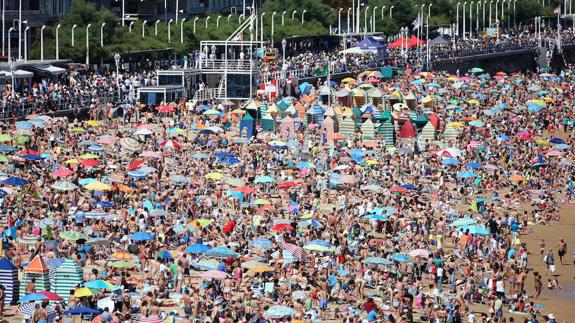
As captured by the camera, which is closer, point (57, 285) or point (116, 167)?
point (57, 285)

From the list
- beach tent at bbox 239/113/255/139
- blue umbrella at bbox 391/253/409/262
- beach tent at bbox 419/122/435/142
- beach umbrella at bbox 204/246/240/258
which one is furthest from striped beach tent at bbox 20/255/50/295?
beach tent at bbox 419/122/435/142

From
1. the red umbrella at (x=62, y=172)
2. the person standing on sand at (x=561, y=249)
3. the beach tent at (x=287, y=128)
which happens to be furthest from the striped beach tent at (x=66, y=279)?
the beach tent at (x=287, y=128)

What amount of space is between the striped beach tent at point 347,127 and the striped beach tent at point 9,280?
1132 inches

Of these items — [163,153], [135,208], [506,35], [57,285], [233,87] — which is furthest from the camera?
[506,35]

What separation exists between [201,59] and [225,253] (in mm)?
36952

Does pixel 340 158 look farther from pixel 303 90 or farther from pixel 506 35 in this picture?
pixel 506 35

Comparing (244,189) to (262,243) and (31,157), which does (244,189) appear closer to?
(31,157)

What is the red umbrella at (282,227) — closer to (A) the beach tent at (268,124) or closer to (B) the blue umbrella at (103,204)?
(B) the blue umbrella at (103,204)

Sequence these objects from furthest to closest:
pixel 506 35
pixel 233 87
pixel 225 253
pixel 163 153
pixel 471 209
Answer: pixel 506 35 < pixel 233 87 < pixel 163 153 < pixel 471 209 < pixel 225 253

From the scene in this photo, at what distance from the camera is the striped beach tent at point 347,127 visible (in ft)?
Result: 214

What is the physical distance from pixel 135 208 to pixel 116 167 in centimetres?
658

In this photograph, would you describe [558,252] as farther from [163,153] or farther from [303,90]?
[303,90]

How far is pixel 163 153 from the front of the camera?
58.5 m

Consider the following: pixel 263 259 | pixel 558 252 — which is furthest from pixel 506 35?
pixel 263 259
